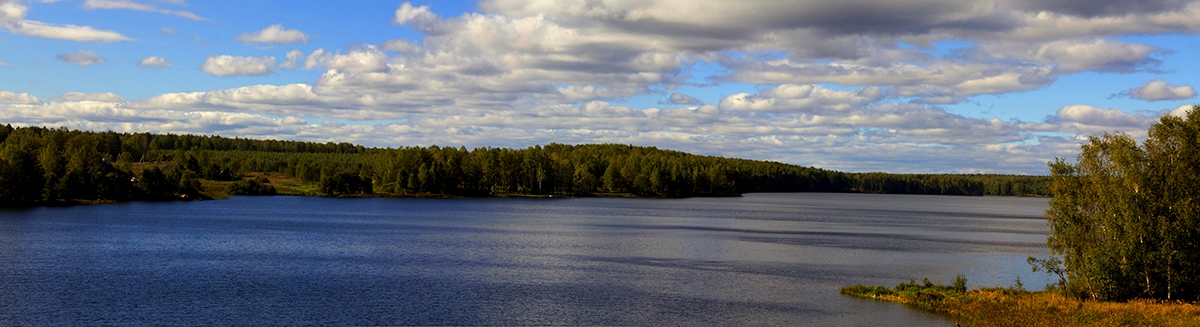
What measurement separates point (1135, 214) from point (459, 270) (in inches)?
1737

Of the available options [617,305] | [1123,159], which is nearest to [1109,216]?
[1123,159]

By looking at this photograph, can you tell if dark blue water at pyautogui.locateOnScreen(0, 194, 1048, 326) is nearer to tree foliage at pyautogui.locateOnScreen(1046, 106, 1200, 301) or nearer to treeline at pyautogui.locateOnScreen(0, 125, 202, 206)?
tree foliage at pyautogui.locateOnScreen(1046, 106, 1200, 301)

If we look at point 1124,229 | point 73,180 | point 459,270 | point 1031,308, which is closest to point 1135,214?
point 1124,229

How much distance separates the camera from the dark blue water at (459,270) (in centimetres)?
4588

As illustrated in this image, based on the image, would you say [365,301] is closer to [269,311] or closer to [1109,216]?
[269,311]

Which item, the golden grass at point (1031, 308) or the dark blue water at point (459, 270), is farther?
the dark blue water at point (459, 270)

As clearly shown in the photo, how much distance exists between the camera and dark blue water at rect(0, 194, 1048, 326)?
151 feet

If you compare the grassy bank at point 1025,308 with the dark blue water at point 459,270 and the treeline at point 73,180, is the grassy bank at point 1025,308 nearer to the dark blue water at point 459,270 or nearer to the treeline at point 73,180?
the dark blue water at point 459,270

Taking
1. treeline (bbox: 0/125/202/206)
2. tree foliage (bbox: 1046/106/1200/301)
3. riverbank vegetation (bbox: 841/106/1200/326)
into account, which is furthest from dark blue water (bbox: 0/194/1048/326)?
treeline (bbox: 0/125/202/206)

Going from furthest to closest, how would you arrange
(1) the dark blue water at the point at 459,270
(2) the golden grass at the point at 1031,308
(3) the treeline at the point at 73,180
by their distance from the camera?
(3) the treeline at the point at 73,180, (1) the dark blue water at the point at 459,270, (2) the golden grass at the point at 1031,308

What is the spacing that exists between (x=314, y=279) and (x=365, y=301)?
10133 millimetres

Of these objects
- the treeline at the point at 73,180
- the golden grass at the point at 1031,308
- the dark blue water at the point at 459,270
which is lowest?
the dark blue water at the point at 459,270

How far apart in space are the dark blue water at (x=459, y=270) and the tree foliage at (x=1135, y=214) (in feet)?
35.7

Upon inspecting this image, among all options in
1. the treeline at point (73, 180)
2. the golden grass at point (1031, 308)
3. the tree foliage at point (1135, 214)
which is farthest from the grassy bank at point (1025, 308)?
the treeline at point (73, 180)
